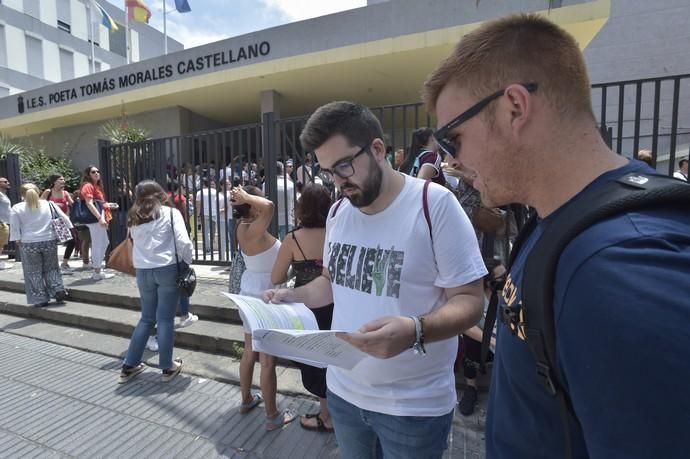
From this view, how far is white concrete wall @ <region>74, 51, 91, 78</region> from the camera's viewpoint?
29186 mm

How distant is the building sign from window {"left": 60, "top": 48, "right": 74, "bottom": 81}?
1649 centimetres

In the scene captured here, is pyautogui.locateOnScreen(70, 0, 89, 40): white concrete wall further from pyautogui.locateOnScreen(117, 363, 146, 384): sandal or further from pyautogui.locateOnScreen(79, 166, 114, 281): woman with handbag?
pyautogui.locateOnScreen(117, 363, 146, 384): sandal

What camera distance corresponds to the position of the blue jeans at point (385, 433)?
1405mm

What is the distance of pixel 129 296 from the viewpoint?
19.1ft

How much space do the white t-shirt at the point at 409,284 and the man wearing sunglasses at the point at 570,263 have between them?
18.4 inches

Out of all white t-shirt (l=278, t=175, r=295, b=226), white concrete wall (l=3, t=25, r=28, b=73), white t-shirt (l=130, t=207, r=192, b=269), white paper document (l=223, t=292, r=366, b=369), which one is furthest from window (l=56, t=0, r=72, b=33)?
white paper document (l=223, t=292, r=366, b=369)

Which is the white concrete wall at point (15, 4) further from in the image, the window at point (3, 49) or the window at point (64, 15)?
the window at point (64, 15)

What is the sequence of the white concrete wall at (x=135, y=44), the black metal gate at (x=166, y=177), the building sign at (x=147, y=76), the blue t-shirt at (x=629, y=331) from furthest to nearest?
the white concrete wall at (x=135, y=44) < the building sign at (x=147, y=76) < the black metal gate at (x=166, y=177) < the blue t-shirt at (x=629, y=331)

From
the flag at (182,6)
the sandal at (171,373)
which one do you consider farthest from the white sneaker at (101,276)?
the flag at (182,6)

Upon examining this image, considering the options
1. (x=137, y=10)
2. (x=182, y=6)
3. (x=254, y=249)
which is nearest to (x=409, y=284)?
(x=254, y=249)

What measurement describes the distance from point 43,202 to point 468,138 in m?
7.06

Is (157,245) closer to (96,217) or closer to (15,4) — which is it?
(96,217)

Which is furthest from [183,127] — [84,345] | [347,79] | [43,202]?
[84,345]

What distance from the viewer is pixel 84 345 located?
4973mm
